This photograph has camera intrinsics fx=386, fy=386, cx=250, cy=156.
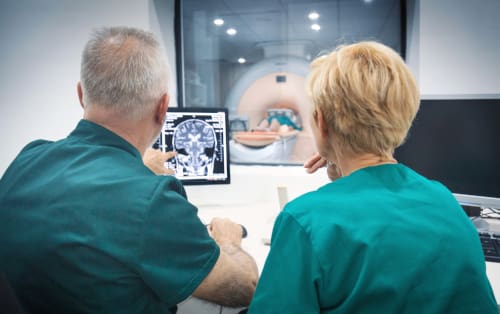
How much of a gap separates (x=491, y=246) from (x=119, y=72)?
132 centimetres

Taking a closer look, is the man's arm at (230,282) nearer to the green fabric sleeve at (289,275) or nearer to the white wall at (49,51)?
the green fabric sleeve at (289,275)

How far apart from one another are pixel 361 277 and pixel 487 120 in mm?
1093

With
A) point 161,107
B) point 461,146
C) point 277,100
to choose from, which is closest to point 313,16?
point 277,100

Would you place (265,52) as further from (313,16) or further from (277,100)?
(313,16)

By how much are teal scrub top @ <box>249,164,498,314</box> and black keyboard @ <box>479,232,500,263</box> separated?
620 millimetres

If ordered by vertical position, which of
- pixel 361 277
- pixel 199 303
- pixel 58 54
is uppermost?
pixel 58 54

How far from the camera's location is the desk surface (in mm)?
1156

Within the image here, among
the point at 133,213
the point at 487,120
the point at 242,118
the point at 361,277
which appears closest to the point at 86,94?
the point at 133,213

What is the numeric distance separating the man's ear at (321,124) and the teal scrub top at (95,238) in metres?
0.34

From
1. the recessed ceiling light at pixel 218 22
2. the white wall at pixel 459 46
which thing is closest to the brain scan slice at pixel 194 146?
the white wall at pixel 459 46

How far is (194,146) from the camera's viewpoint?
180cm

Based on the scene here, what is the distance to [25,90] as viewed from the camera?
2.45 meters

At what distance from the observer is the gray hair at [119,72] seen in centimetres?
92

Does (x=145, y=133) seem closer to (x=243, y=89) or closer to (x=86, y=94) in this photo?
(x=86, y=94)
